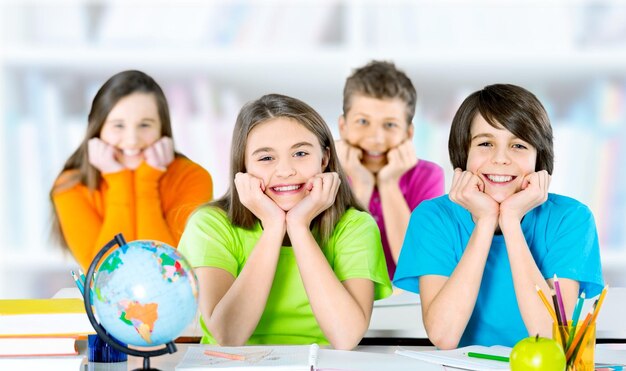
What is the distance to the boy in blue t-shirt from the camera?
218 centimetres

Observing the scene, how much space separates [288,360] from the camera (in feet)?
6.10

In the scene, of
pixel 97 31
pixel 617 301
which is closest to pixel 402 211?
pixel 617 301

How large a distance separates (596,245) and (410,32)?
1712 mm

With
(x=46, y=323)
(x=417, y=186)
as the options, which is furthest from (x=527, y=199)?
(x=417, y=186)

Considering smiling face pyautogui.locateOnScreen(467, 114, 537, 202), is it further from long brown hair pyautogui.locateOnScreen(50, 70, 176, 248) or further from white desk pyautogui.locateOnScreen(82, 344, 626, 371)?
long brown hair pyautogui.locateOnScreen(50, 70, 176, 248)

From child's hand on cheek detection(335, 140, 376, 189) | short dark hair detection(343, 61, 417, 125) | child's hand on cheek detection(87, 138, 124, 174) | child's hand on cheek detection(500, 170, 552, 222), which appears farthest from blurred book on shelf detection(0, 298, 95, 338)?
short dark hair detection(343, 61, 417, 125)

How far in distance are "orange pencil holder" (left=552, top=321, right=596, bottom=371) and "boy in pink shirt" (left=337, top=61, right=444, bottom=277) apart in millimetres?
1556

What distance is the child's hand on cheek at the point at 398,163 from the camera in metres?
3.39

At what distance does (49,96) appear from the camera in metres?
3.89

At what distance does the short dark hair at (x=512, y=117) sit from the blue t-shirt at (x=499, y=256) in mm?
149

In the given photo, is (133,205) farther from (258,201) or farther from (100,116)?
(258,201)

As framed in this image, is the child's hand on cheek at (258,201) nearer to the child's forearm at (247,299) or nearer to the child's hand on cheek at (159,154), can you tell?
the child's forearm at (247,299)

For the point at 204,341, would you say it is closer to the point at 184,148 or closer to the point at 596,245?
the point at 596,245

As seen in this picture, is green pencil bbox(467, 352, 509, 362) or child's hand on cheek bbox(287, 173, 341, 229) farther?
child's hand on cheek bbox(287, 173, 341, 229)
